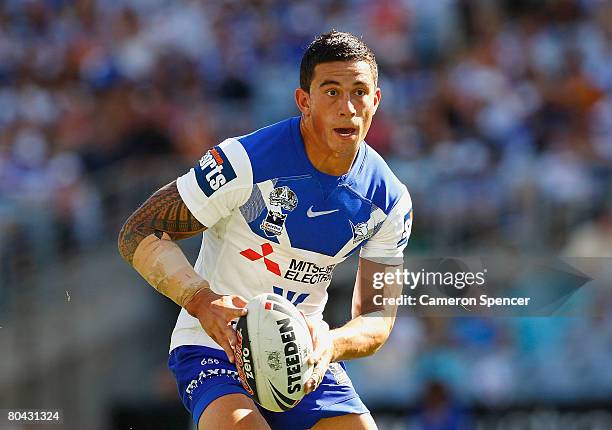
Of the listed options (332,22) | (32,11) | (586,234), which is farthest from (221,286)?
(32,11)

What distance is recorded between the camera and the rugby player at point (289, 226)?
472 centimetres

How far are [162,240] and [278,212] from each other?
1.68 ft

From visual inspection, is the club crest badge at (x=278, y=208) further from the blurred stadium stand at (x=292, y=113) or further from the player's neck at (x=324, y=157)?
the blurred stadium stand at (x=292, y=113)

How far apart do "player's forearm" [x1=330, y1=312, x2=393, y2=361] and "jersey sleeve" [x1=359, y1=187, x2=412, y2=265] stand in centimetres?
29

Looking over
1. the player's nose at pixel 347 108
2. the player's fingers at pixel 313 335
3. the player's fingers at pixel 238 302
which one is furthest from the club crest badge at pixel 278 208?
the player's fingers at pixel 313 335

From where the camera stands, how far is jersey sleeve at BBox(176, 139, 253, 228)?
187 inches

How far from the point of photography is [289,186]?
4.85 m

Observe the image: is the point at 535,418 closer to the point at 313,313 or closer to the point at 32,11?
the point at 313,313

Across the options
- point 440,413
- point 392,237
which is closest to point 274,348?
point 392,237

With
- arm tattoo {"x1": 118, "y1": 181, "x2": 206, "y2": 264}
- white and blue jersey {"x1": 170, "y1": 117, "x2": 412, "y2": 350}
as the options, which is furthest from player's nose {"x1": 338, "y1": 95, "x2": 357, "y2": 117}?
arm tattoo {"x1": 118, "y1": 181, "x2": 206, "y2": 264}

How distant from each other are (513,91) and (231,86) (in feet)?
9.73

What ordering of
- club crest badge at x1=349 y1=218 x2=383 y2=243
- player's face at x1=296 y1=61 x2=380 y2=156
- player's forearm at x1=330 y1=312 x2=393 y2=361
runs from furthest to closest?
club crest badge at x1=349 y1=218 x2=383 y2=243 → player's face at x1=296 y1=61 x2=380 y2=156 → player's forearm at x1=330 y1=312 x2=393 y2=361

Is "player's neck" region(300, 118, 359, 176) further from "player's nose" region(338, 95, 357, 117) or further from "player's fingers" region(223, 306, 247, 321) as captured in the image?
"player's fingers" region(223, 306, 247, 321)

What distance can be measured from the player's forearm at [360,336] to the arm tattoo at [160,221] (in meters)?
0.77
